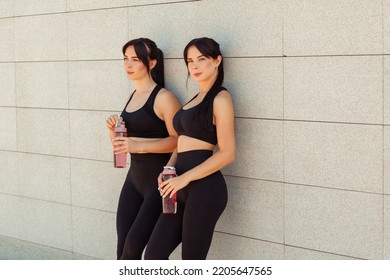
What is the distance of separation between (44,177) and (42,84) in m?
0.92

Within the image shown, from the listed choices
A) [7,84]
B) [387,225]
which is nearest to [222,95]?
[387,225]

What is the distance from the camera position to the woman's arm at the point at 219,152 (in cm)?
493

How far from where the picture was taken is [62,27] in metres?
6.75

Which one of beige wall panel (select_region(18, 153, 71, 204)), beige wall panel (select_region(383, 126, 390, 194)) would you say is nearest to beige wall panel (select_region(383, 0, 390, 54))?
beige wall panel (select_region(383, 126, 390, 194))

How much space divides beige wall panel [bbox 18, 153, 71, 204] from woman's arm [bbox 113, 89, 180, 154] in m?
1.64

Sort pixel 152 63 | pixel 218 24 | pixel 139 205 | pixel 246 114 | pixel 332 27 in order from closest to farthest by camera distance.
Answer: pixel 332 27 → pixel 246 114 → pixel 218 24 → pixel 139 205 → pixel 152 63

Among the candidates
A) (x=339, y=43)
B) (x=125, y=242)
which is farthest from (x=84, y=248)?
(x=339, y=43)

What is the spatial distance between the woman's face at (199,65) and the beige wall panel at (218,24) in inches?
11.8

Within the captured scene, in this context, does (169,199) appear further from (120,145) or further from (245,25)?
(245,25)

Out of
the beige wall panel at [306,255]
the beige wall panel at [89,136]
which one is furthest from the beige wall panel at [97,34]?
the beige wall panel at [306,255]

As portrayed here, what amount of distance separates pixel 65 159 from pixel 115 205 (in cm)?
78

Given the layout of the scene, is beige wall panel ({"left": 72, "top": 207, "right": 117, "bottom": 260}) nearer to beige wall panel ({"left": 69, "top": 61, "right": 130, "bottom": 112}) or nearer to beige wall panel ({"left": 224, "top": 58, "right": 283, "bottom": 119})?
beige wall panel ({"left": 69, "top": 61, "right": 130, "bottom": 112})

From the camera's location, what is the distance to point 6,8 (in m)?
7.33

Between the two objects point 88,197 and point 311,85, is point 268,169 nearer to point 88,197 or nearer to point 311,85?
point 311,85
